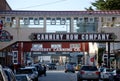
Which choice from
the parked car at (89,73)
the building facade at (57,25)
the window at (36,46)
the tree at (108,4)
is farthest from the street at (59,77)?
the window at (36,46)

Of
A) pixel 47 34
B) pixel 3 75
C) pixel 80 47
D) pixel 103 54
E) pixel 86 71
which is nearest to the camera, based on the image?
pixel 3 75

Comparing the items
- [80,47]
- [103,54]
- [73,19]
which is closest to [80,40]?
[73,19]

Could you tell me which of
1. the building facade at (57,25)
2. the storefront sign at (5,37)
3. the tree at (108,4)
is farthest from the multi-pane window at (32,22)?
the tree at (108,4)

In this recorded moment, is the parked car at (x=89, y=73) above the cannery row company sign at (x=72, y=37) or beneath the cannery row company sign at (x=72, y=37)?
beneath

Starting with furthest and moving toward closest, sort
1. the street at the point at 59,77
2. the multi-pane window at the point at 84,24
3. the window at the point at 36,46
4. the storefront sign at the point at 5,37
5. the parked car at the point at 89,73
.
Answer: the window at the point at 36,46, the street at the point at 59,77, the storefront sign at the point at 5,37, the multi-pane window at the point at 84,24, the parked car at the point at 89,73

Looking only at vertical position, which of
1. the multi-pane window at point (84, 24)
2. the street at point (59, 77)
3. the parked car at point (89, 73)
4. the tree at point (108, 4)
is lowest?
the street at point (59, 77)

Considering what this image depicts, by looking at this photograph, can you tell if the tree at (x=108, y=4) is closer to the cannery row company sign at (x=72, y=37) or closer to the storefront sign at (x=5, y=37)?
the cannery row company sign at (x=72, y=37)

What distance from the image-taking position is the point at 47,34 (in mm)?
54375

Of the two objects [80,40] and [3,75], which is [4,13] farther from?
[3,75]

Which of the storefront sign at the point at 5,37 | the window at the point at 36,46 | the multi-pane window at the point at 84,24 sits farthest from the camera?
the window at the point at 36,46

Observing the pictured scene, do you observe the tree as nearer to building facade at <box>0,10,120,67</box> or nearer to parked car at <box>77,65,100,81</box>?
building facade at <box>0,10,120,67</box>

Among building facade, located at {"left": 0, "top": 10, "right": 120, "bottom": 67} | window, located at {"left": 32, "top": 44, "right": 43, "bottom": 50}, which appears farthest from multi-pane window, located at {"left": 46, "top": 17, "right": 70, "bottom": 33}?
window, located at {"left": 32, "top": 44, "right": 43, "bottom": 50}

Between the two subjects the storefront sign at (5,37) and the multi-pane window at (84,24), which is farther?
the storefront sign at (5,37)

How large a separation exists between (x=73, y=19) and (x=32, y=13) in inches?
197
